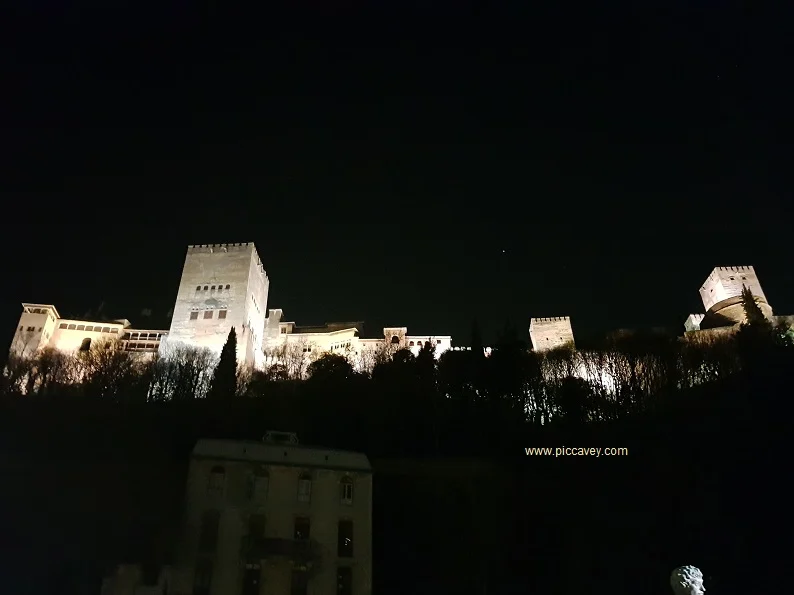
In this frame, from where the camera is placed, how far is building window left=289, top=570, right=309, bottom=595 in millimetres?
26688

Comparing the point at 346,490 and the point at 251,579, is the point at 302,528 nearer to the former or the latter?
the point at 346,490

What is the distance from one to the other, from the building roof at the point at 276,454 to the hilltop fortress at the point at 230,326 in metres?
32.1

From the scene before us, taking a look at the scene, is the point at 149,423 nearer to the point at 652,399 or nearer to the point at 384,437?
the point at 384,437

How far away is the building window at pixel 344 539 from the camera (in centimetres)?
2820

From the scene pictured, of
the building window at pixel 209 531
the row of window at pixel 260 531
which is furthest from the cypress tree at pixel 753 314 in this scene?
the building window at pixel 209 531

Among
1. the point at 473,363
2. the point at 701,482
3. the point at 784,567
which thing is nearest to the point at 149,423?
the point at 473,363

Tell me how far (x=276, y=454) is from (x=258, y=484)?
66.2 inches

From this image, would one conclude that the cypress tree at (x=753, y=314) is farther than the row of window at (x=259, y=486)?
Yes

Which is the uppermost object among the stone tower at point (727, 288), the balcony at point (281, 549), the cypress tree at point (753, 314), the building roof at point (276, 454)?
the stone tower at point (727, 288)

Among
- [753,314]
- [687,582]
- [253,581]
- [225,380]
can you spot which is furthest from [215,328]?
[687,582]

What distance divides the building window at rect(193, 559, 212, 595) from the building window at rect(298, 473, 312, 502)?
15.6 feet

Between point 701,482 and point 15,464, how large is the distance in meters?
35.6

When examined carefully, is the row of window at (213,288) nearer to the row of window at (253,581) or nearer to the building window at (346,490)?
the building window at (346,490)

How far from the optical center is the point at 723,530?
101 feet
